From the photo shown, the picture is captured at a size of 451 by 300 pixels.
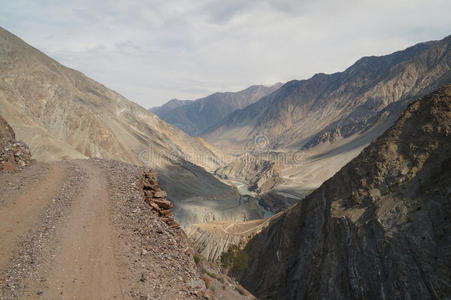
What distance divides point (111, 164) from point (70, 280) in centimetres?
945

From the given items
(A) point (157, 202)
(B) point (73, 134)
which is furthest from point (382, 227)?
(B) point (73, 134)

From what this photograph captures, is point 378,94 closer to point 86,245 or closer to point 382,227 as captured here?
point 382,227

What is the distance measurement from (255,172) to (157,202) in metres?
119

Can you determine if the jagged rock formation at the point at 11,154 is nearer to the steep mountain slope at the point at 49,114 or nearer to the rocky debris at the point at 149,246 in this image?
the rocky debris at the point at 149,246

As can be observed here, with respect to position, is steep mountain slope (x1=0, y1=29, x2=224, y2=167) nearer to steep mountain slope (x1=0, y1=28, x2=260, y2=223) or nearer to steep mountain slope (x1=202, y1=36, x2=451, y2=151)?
steep mountain slope (x1=0, y1=28, x2=260, y2=223)

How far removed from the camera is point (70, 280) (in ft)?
22.6

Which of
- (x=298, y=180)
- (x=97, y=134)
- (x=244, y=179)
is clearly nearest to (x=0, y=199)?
(x=97, y=134)

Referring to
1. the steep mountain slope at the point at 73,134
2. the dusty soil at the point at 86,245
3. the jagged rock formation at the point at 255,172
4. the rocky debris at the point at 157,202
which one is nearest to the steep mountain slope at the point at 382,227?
the dusty soil at the point at 86,245

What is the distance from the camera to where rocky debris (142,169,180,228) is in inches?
434

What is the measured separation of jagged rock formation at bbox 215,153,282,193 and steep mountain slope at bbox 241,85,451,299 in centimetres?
7726

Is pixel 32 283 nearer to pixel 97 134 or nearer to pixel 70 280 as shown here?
pixel 70 280

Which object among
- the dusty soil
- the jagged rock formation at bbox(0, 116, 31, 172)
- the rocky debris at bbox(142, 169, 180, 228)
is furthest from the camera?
the jagged rock formation at bbox(0, 116, 31, 172)

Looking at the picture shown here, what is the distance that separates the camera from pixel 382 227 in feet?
49.1

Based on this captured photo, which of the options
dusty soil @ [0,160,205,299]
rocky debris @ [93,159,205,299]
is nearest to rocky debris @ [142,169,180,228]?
rocky debris @ [93,159,205,299]
